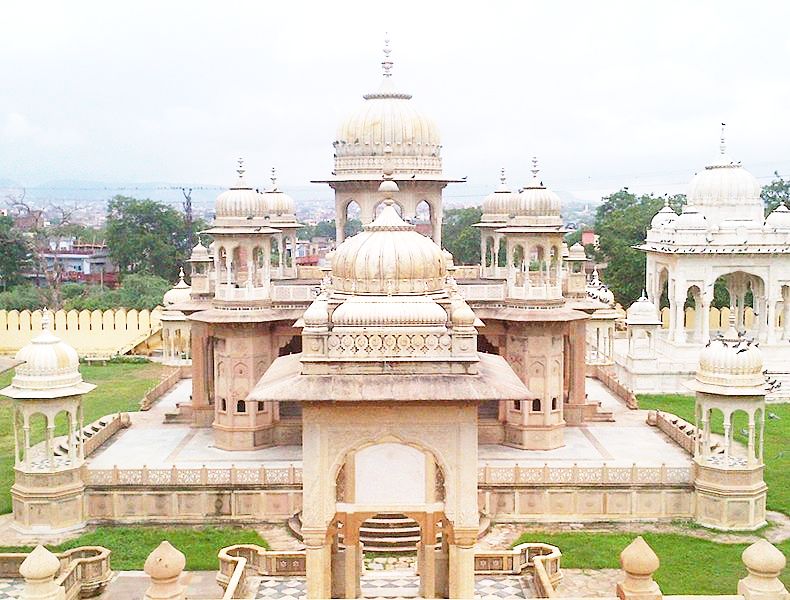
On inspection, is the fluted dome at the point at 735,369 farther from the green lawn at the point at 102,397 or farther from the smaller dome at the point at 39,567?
the green lawn at the point at 102,397

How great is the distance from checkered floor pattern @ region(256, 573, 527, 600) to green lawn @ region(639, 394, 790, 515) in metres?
7.21

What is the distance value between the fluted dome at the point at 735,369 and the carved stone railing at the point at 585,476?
1.70m

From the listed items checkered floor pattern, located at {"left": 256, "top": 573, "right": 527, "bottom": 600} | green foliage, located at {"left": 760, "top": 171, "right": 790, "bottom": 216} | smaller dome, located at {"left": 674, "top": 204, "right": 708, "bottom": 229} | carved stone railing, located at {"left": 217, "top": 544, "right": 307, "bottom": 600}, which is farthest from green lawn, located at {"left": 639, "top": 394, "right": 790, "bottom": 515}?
green foliage, located at {"left": 760, "top": 171, "right": 790, "bottom": 216}

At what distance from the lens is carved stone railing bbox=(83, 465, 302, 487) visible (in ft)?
62.6

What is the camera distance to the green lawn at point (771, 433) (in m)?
20.4

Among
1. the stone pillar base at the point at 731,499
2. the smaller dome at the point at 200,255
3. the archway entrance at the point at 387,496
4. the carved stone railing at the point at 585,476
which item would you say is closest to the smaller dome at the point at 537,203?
the carved stone railing at the point at 585,476

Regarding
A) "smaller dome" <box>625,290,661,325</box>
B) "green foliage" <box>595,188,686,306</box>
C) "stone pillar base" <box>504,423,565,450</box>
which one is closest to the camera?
"stone pillar base" <box>504,423,565,450</box>

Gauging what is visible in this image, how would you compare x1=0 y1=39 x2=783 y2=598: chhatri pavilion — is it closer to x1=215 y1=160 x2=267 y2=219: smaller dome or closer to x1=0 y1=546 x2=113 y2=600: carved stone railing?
x1=215 y1=160 x2=267 y2=219: smaller dome

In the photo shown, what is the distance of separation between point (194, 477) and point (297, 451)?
313 cm

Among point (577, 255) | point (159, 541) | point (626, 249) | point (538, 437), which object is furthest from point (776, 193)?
point (159, 541)

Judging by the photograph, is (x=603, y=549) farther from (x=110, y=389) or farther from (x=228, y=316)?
(x=110, y=389)

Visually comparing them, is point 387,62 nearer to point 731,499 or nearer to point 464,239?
point 731,499

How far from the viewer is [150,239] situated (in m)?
55.6

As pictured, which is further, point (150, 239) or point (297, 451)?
point (150, 239)
